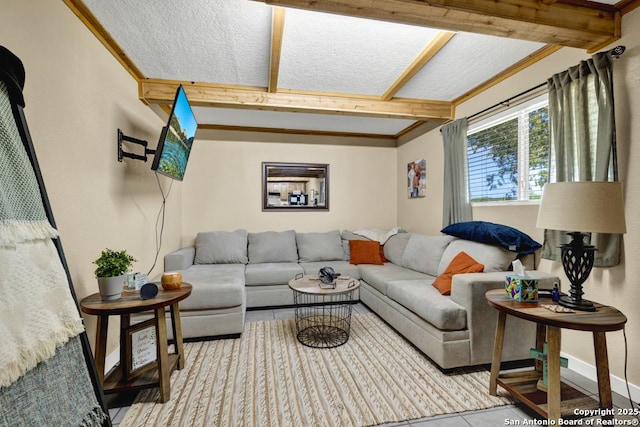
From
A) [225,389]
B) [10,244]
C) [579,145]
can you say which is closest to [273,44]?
[10,244]

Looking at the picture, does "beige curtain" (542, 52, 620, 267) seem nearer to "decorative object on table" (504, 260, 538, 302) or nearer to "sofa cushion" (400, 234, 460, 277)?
"decorative object on table" (504, 260, 538, 302)

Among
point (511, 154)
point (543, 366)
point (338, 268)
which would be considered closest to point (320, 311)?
point (338, 268)

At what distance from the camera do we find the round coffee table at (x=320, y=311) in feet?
8.09

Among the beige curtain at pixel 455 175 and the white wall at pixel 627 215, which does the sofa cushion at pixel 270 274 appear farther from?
the white wall at pixel 627 215

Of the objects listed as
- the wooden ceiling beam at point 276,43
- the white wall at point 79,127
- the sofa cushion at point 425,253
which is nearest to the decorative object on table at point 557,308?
the sofa cushion at point 425,253

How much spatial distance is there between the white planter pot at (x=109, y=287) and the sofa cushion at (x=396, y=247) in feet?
9.70

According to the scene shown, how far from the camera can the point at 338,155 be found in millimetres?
4637

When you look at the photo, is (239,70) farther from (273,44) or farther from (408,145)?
(408,145)

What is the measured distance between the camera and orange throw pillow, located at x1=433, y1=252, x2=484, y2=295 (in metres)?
2.34

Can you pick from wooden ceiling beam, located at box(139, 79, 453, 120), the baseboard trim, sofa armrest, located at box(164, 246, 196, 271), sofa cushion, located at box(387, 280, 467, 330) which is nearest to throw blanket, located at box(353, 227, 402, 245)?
sofa cushion, located at box(387, 280, 467, 330)

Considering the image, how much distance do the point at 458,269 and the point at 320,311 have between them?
1.67 meters

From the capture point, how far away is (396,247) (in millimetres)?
3842

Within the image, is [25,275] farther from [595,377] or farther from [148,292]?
[595,377]

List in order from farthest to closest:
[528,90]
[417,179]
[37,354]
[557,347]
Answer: [417,179] < [528,90] < [557,347] < [37,354]
